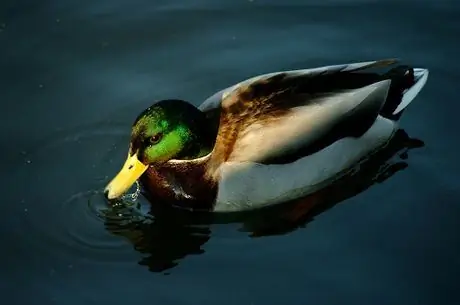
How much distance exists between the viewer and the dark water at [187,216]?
6539 mm

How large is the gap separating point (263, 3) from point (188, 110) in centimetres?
265

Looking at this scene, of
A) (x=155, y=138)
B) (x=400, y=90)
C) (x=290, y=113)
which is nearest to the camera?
(x=155, y=138)

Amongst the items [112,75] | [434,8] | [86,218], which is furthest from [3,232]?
[434,8]

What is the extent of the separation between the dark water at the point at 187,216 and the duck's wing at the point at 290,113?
18.3 inches

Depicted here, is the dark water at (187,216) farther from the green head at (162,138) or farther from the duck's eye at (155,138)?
the duck's eye at (155,138)

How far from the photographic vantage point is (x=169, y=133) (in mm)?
6902

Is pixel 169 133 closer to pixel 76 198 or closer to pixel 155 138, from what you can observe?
pixel 155 138

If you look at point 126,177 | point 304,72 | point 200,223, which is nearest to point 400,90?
point 304,72

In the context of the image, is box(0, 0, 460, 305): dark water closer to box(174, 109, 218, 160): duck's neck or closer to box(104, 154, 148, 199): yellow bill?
box(104, 154, 148, 199): yellow bill

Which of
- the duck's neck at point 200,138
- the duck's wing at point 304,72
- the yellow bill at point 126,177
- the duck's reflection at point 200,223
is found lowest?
the duck's reflection at point 200,223

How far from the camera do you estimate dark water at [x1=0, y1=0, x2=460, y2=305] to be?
21.5ft

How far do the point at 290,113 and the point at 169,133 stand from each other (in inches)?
32.6

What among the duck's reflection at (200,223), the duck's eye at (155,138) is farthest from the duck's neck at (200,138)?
the duck's reflection at (200,223)

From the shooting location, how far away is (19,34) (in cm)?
880
